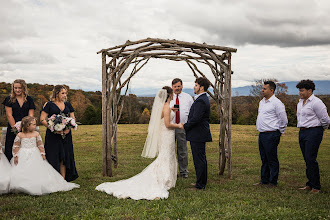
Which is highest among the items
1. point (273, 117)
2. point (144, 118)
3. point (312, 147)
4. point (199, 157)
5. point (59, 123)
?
point (273, 117)

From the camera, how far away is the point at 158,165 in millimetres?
6414

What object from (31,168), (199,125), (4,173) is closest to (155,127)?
(199,125)

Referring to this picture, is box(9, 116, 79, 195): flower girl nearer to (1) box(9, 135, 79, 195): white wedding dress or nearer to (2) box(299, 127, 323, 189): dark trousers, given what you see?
(1) box(9, 135, 79, 195): white wedding dress

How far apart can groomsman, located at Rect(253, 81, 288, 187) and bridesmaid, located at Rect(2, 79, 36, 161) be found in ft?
16.3

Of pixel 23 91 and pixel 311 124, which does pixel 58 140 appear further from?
pixel 311 124

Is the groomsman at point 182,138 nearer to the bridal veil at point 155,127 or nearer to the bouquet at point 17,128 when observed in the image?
the bridal veil at point 155,127

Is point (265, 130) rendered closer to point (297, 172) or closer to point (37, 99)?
point (297, 172)

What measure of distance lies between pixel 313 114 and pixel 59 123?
16.5 ft

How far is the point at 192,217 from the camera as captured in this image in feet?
14.7

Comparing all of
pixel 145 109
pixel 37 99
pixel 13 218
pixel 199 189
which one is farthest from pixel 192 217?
pixel 145 109

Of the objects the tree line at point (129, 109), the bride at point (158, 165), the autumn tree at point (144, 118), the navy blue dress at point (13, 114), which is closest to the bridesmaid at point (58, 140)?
the navy blue dress at point (13, 114)

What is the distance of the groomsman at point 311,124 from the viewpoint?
593 cm

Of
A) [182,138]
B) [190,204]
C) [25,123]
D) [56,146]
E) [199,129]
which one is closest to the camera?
[190,204]

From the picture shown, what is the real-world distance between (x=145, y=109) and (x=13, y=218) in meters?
28.2
